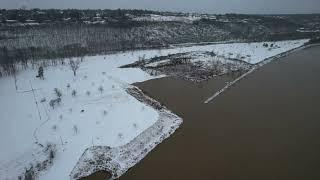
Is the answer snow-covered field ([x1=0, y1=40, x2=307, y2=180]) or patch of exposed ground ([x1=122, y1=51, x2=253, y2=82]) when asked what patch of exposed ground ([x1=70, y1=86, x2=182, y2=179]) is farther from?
patch of exposed ground ([x1=122, y1=51, x2=253, y2=82])

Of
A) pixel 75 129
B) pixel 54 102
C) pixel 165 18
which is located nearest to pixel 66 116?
pixel 75 129

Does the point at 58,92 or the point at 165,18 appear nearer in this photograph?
the point at 58,92

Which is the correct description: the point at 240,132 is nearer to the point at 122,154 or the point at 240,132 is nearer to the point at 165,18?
the point at 122,154

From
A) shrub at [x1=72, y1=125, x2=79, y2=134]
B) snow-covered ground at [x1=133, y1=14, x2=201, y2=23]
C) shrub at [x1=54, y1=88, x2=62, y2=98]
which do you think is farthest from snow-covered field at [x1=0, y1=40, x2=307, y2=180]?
snow-covered ground at [x1=133, y1=14, x2=201, y2=23]

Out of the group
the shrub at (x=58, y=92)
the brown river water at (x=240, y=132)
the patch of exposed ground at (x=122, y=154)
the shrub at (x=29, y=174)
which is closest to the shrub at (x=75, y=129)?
the patch of exposed ground at (x=122, y=154)

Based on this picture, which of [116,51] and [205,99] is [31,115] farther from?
[116,51]

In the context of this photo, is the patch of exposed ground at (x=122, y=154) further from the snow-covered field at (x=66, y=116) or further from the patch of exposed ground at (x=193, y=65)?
the patch of exposed ground at (x=193, y=65)

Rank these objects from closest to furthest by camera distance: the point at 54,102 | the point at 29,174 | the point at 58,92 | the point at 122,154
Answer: the point at 29,174 < the point at 122,154 < the point at 54,102 < the point at 58,92
